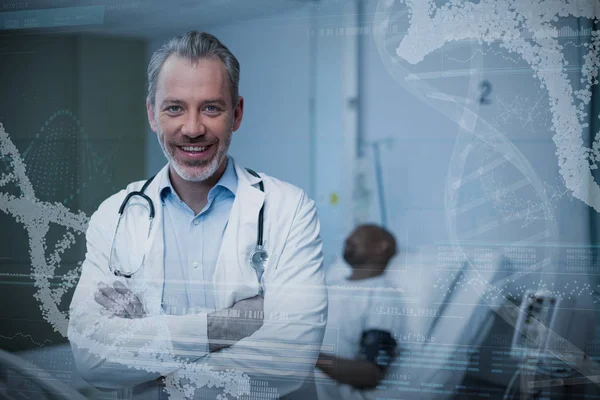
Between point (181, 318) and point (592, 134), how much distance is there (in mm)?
995

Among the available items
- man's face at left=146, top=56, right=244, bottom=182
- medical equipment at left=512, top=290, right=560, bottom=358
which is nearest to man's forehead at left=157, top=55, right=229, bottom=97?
man's face at left=146, top=56, right=244, bottom=182

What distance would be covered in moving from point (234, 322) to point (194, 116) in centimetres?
49

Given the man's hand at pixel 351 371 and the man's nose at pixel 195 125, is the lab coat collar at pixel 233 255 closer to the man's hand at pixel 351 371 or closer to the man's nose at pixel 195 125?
the man's nose at pixel 195 125

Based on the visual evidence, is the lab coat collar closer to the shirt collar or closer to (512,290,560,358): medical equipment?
the shirt collar

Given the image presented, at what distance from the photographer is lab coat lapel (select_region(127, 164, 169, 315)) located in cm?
137

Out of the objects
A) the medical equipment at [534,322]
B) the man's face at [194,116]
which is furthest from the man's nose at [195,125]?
the medical equipment at [534,322]

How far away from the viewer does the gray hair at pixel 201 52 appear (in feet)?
4.45

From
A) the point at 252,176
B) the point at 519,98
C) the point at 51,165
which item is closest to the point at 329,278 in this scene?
the point at 252,176

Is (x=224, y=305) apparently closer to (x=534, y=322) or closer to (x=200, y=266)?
(x=200, y=266)

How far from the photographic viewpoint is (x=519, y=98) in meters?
1.23

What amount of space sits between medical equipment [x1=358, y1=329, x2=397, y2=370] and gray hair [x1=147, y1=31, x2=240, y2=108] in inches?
24.3

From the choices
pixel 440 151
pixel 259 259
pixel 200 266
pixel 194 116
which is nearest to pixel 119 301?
pixel 200 266

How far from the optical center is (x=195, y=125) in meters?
1.36

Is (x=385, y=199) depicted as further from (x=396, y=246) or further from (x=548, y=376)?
(x=548, y=376)
